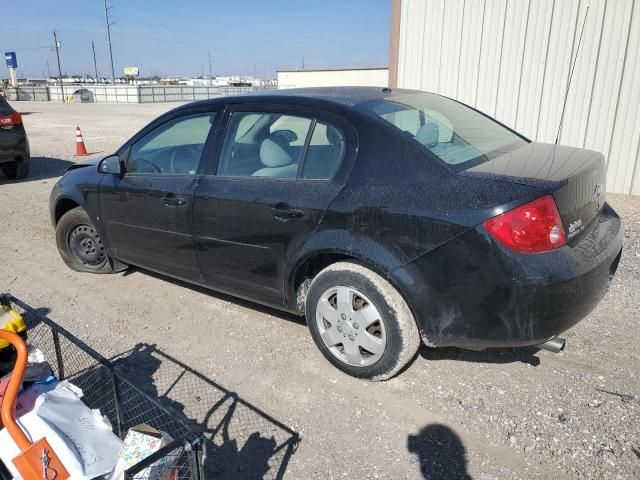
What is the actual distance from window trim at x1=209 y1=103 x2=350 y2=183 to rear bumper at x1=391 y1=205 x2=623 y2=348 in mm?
797

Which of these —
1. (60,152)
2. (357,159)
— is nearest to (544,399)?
(357,159)

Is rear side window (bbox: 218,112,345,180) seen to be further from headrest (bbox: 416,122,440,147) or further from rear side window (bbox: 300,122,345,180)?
headrest (bbox: 416,122,440,147)

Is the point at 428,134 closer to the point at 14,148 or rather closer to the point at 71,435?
the point at 71,435

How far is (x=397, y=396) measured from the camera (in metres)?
2.90

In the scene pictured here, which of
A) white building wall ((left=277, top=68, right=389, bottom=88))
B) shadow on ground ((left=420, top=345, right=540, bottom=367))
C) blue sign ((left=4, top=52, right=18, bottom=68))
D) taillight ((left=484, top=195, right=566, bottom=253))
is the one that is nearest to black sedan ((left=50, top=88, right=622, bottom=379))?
taillight ((left=484, top=195, right=566, bottom=253))

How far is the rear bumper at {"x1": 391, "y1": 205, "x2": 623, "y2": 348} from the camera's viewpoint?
2400mm

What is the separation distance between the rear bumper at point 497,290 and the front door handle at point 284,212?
696 millimetres

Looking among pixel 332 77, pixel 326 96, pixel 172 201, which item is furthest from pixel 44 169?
pixel 332 77

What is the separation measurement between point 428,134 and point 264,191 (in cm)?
104

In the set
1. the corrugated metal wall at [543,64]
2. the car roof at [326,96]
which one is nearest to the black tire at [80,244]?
the car roof at [326,96]

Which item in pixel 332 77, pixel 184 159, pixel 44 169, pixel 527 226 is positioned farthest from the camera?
pixel 332 77

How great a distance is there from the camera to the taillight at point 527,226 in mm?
2370

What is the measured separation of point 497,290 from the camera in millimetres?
2443

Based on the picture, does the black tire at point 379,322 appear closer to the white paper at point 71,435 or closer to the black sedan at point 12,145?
the white paper at point 71,435
